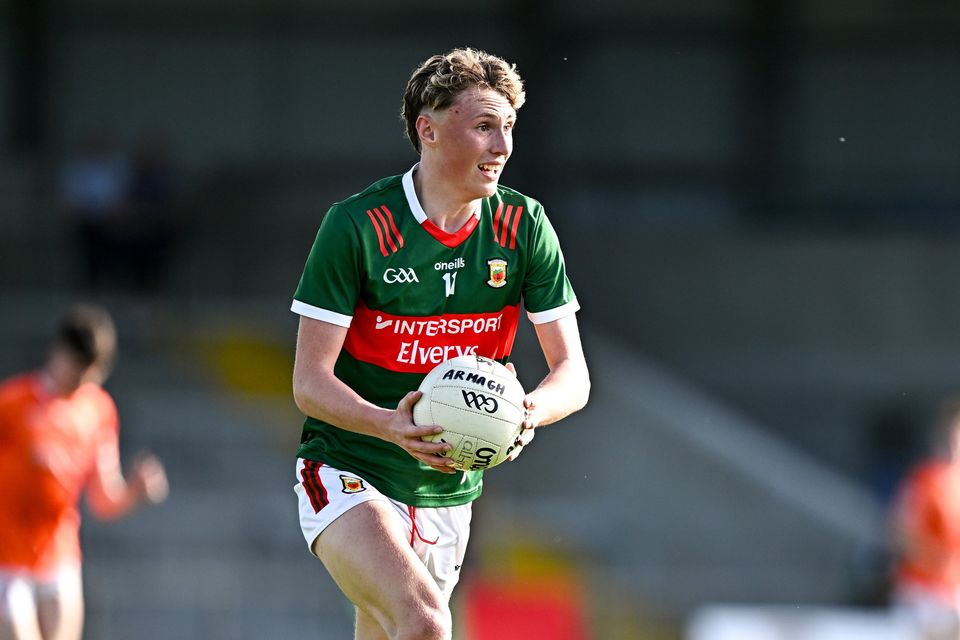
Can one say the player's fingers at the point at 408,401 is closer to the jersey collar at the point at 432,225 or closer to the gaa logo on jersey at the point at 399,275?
the gaa logo on jersey at the point at 399,275

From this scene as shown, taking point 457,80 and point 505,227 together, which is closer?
point 457,80

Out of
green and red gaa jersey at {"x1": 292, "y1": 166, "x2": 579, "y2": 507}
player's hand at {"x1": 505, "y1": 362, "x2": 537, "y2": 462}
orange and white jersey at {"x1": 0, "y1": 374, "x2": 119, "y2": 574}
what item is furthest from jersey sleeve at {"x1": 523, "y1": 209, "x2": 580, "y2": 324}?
orange and white jersey at {"x1": 0, "y1": 374, "x2": 119, "y2": 574}

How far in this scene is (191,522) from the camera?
1567 cm

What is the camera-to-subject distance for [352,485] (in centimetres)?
555

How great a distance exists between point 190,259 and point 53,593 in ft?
31.8

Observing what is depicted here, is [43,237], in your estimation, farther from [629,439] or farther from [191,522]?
[629,439]

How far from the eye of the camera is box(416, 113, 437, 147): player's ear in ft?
18.2

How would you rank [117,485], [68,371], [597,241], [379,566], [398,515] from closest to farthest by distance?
[379,566] → [398,515] → [68,371] → [117,485] → [597,241]

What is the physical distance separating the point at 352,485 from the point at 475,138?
4.14 ft

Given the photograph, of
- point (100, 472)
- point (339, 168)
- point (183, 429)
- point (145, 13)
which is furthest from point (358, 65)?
point (100, 472)

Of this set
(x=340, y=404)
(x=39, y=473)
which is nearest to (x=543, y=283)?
(x=340, y=404)

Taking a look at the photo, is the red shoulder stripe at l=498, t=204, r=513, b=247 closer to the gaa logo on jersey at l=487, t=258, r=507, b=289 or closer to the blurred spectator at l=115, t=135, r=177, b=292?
the gaa logo on jersey at l=487, t=258, r=507, b=289

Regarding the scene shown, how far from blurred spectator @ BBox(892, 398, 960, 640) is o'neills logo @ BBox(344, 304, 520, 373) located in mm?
7637

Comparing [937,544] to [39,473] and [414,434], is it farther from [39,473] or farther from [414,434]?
[414,434]
